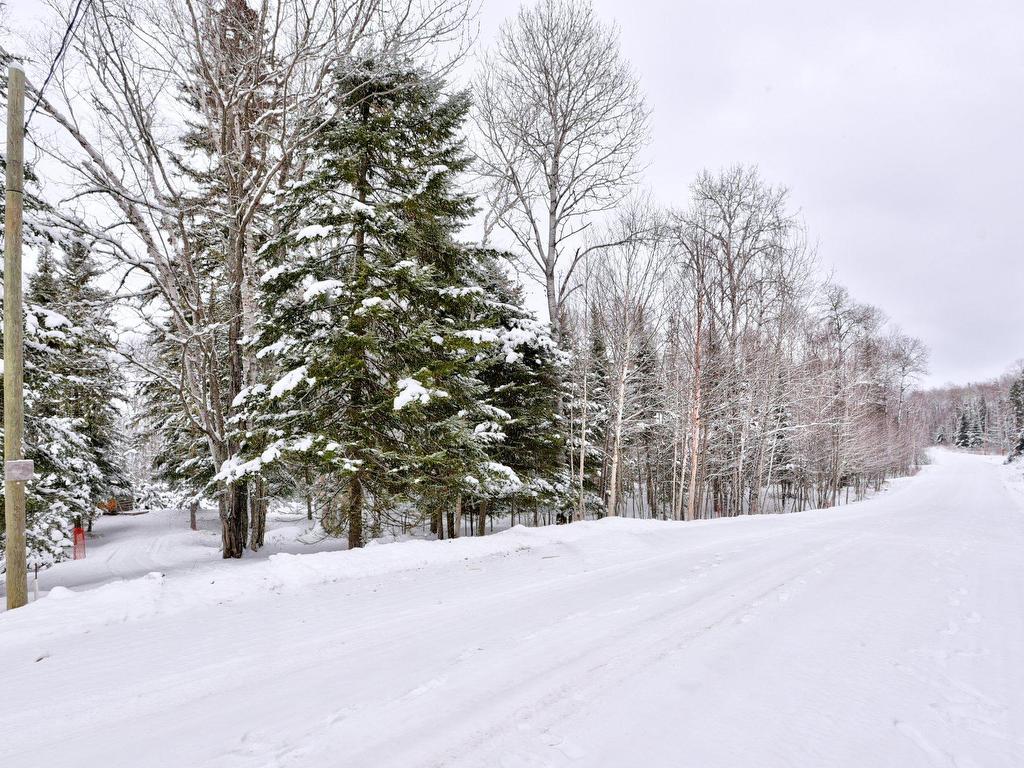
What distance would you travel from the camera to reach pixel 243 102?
9.58 m

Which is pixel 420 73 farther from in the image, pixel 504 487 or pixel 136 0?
pixel 504 487

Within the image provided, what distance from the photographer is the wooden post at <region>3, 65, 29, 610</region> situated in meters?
5.03

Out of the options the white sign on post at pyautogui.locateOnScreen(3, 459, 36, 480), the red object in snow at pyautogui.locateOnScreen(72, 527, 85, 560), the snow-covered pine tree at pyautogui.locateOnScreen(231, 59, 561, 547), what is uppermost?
the snow-covered pine tree at pyautogui.locateOnScreen(231, 59, 561, 547)

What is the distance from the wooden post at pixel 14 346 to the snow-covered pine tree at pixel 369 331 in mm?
2620

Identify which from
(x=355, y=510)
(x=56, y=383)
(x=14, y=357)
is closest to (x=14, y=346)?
(x=14, y=357)

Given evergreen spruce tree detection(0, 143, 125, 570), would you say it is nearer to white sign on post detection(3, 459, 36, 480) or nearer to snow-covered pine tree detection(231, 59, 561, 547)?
snow-covered pine tree detection(231, 59, 561, 547)

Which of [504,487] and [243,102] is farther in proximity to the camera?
[504,487]

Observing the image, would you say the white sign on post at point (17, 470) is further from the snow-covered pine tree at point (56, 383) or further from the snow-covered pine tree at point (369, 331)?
the snow-covered pine tree at point (56, 383)

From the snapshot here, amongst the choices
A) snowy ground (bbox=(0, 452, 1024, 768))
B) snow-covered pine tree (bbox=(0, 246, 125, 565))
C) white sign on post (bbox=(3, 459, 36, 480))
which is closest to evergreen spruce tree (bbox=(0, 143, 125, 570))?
snow-covered pine tree (bbox=(0, 246, 125, 565))

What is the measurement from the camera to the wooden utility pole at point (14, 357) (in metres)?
5.01

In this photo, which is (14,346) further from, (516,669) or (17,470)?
(516,669)

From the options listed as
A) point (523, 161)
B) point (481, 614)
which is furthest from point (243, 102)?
point (481, 614)

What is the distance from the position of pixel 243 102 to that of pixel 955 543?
1622cm

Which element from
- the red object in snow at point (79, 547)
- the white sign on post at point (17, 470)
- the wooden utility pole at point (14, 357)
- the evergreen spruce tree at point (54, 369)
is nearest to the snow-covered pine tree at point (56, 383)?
the evergreen spruce tree at point (54, 369)
